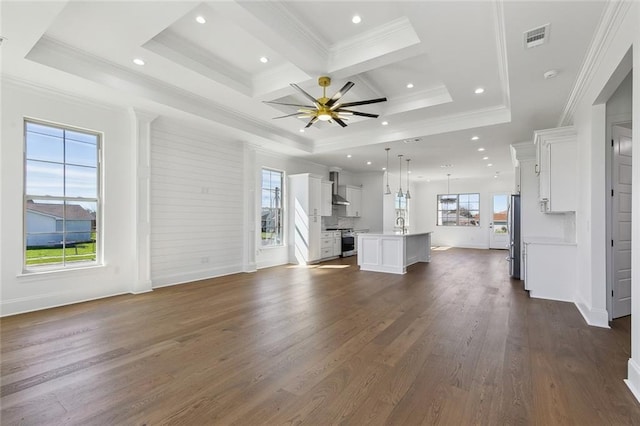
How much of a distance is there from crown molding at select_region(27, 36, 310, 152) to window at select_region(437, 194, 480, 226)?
374 inches

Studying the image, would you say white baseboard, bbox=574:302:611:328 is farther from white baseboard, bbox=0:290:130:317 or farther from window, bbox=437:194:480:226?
window, bbox=437:194:480:226

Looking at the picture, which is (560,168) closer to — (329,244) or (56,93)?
(329,244)

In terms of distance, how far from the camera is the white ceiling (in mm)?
2877

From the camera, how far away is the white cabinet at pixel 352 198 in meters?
10.3

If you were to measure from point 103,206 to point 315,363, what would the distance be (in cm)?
423

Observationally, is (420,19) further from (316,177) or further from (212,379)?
(316,177)

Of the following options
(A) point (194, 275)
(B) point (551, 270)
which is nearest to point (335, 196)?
(A) point (194, 275)

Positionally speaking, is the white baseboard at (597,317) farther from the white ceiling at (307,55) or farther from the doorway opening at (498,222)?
the doorway opening at (498,222)

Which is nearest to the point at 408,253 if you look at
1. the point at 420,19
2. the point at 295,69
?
the point at 295,69

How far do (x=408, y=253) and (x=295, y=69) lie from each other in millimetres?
5017

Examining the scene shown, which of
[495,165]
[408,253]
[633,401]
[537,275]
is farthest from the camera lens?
[495,165]

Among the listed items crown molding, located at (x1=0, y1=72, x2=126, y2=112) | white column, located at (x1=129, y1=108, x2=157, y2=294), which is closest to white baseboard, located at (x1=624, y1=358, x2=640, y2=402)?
white column, located at (x1=129, y1=108, x2=157, y2=294)

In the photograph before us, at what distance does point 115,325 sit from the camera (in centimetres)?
347

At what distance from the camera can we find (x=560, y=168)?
4.27 metres
